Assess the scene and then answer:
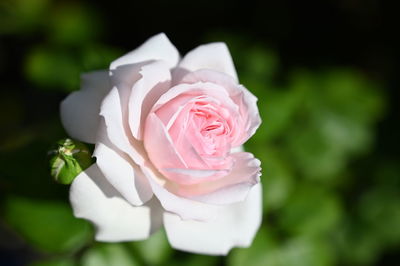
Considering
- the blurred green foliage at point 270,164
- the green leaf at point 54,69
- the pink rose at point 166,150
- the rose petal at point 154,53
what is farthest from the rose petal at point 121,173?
the green leaf at point 54,69

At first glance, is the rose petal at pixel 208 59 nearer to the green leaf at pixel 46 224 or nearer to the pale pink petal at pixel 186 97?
the pale pink petal at pixel 186 97

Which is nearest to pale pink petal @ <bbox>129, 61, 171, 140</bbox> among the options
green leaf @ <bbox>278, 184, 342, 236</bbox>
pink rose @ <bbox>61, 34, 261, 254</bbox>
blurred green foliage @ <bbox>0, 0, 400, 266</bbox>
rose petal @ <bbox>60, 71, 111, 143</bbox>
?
pink rose @ <bbox>61, 34, 261, 254</bbox>

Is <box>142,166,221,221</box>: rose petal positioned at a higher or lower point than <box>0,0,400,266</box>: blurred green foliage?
higher

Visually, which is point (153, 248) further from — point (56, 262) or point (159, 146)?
point (159, 146)

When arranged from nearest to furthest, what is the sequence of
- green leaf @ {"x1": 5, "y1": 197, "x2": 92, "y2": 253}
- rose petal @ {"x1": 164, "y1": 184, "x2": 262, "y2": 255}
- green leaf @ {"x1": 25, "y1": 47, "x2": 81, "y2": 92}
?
rose petal @ {"x1": 164, "y1": 184, "x2": 262, "y2": 255} → green leaf @ {"x1": 5, "y1": 197, "x2": 92, "y2": 253} → green leaf @ {"x1": 25, "y1": 47, "x2": 81, "y2": 92}

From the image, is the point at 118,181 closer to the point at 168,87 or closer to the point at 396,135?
the point at 168,87

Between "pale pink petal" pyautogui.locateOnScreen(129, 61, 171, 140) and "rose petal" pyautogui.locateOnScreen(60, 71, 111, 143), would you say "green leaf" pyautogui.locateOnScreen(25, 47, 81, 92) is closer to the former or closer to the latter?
"rose petal" pyautogui.locateOnScreen(60, 71, 111, 143)
